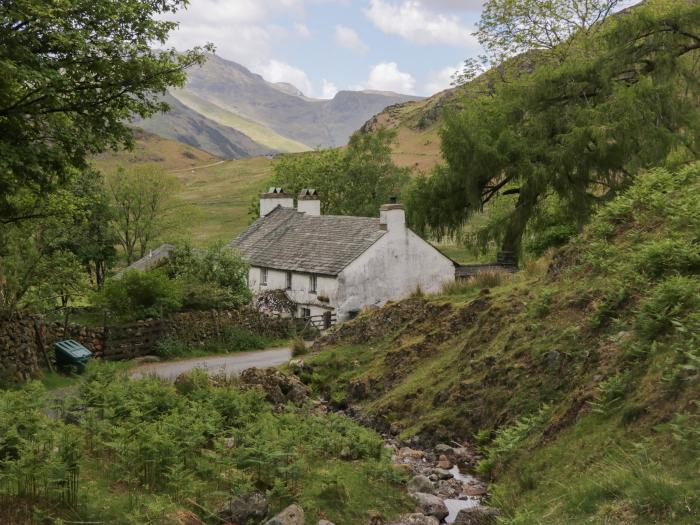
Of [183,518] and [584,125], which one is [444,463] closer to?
[183,518]

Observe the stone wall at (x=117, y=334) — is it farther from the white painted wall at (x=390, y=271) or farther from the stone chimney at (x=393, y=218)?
the stone chimney at (x=393, y=218)

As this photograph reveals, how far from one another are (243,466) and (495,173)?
80.1 ft

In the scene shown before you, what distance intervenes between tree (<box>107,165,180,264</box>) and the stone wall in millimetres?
19827

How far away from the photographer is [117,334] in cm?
2938

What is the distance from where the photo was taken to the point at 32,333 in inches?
907

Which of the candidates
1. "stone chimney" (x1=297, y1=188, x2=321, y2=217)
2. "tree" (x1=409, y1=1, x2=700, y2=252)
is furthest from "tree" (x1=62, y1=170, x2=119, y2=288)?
"tree" (x1=409, y1=1, x2=700, y2=252)

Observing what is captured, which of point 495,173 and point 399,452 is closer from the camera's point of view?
point 399,452

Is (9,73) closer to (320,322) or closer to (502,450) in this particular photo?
(502,450)

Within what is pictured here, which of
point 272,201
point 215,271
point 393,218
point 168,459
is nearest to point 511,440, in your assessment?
point 168,459

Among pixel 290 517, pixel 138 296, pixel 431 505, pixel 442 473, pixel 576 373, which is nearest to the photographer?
pixel 290 517

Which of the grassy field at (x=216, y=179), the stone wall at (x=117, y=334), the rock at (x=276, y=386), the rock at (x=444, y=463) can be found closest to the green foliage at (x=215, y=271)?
the stone wall at (x=117, y=334)

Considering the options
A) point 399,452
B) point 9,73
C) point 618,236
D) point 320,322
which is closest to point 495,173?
point 320,322

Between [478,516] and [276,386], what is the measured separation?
961 cm

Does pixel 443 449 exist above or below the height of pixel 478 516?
below
